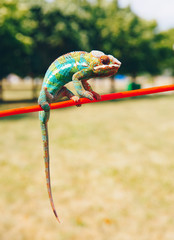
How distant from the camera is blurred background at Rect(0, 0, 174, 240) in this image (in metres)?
8.15

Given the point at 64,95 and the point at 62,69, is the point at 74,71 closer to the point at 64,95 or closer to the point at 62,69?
the point at 62,69

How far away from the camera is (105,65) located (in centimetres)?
241

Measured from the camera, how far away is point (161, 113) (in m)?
26.3

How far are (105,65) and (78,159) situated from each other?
36.0 ft

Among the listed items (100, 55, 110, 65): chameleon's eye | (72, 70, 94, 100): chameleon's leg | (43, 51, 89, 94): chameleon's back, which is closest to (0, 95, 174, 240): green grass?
(72, 70, 94, 100): chameleon's leg

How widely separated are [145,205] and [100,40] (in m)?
29.0

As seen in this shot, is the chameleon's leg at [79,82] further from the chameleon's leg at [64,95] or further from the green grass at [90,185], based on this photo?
the green grass at [90,185]

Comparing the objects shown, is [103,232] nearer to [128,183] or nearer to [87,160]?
[128,183]

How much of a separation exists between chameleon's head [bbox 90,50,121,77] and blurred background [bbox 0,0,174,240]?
13.3 inches

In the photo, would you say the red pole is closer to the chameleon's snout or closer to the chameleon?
the chameleon

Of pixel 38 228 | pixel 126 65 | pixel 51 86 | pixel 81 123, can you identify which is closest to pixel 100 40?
pixel 126 65

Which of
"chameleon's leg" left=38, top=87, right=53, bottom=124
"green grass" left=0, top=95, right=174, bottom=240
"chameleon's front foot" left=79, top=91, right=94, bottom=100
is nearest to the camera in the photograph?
"chameleon's leg" left=38, top=87, right=53, bottom=124

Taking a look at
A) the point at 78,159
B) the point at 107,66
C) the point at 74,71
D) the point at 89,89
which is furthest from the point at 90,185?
the point at 107,66

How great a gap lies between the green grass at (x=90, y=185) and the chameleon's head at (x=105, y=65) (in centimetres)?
641
